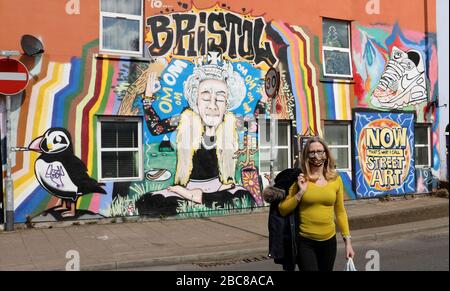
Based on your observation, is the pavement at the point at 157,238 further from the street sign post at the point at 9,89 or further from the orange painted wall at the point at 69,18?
the orange painted wall at the point at 69,18

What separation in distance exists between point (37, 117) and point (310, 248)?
305 inches

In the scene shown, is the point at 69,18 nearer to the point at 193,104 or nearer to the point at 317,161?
the point at 193,104

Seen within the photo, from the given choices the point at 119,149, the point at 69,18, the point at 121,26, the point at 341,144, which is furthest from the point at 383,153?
the point at 69,18

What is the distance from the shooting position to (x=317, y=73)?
13398 millimetres

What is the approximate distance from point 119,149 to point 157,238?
2748mm

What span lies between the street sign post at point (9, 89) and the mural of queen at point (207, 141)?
9.22 ft

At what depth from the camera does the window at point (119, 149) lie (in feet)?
36.2

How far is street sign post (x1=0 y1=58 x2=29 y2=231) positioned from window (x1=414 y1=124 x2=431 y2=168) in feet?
37.8

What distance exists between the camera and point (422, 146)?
15.6 m

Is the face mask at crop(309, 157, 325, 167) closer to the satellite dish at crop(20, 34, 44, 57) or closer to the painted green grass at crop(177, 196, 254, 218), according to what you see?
the painted green grass at crop(177, 196, 254, 218)

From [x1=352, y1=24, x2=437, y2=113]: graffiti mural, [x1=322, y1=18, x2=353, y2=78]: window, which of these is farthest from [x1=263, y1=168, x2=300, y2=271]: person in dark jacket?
[x1=352, y1=24, x2=437, y2=113]: graffiti mural

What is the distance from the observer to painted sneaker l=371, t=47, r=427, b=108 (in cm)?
1449
